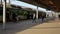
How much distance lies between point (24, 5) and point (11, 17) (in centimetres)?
935

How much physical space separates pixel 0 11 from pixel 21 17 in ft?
39.3

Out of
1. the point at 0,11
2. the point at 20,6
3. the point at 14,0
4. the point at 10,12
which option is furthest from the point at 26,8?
the point at 0,11

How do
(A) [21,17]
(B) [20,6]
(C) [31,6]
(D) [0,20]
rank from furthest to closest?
(C) [31,6] → (A) [21,17] → (B) [20,6] → (D) [0,20]

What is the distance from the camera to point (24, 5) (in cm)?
4206

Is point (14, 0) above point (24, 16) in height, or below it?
above

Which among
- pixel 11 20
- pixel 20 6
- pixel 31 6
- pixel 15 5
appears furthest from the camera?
pixel 31 6

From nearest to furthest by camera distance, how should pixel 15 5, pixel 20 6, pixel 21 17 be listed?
pixel 15 5 < pixel 20 6 < pixel 21 17

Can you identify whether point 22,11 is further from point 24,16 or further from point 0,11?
point 0,11

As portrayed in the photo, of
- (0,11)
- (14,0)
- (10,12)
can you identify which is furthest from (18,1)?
(0,11)

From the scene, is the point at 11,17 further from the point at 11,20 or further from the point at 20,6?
the point at 20,6

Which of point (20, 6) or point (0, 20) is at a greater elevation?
point (20, 6)

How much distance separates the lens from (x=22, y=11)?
140ft

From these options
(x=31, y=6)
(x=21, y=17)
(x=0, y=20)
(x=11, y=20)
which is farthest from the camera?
Answer: (x=31, y=6)

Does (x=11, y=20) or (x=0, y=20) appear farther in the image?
(x=11, y=20)
